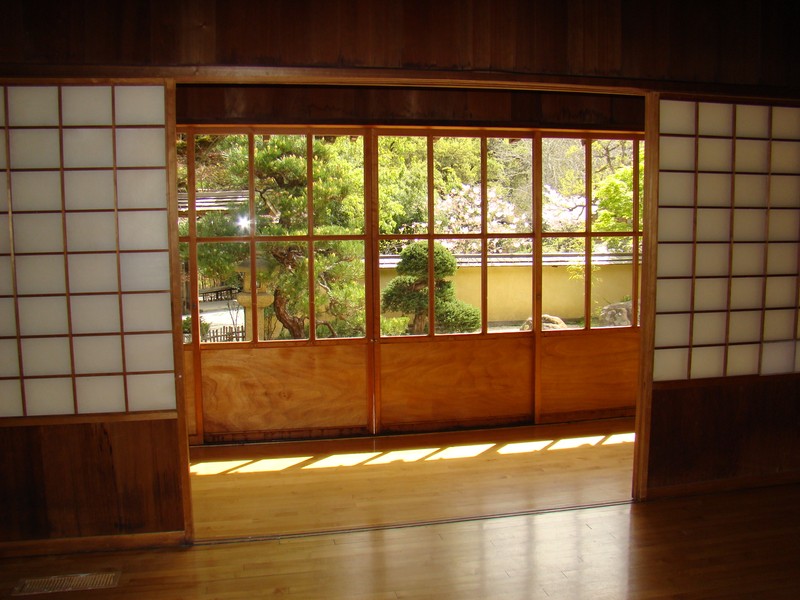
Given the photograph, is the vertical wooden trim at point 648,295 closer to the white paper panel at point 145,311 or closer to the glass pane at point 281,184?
the glass pane at point 281,184

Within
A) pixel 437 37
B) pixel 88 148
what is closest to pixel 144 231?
pixel 88 148

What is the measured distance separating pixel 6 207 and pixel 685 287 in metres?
3.32

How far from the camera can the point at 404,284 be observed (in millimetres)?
4461

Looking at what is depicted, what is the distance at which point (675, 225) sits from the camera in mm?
A: 3227

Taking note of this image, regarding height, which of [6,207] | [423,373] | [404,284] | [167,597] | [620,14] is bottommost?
[167,597]

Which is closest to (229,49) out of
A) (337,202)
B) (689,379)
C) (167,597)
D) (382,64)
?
(382,64)

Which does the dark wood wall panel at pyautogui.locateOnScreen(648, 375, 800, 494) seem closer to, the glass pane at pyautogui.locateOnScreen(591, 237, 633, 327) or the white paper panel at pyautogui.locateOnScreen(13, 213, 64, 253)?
the glass pane at pyautogui.locateOnScreen(591, 237, 633, 327)

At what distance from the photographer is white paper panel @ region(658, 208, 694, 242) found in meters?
3.20

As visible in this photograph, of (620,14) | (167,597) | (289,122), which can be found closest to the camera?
(167,597)

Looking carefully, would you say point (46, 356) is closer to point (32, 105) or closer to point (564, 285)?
point (32, 105)

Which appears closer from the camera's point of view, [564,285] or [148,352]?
[148,352]

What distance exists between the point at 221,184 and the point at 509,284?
86.3 inches

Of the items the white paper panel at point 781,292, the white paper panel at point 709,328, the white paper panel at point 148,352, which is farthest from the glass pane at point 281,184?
the white paper panel at point 781,292

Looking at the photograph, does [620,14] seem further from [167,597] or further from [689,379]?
[167,597]
